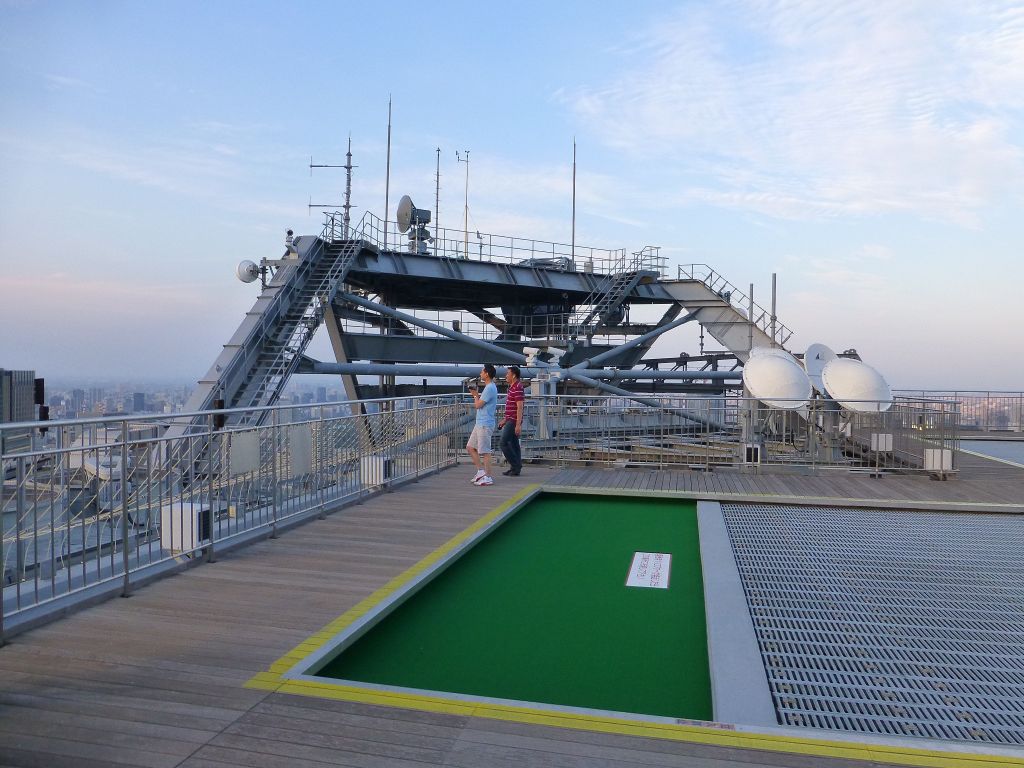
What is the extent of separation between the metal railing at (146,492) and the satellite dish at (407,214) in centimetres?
2097

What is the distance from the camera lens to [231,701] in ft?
13.3

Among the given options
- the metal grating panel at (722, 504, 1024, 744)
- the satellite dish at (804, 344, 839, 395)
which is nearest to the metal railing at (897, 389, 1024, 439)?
the satellite dish at (804, 344, 839, 395)

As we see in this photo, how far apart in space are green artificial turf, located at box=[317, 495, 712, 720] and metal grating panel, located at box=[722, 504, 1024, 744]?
1.81 ft

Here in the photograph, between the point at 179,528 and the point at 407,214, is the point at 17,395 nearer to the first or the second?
the point at 179,528

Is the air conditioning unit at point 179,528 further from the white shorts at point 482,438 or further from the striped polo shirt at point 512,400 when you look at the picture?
the striped polo shirt at point 512,400

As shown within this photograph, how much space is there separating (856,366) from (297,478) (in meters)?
10.8

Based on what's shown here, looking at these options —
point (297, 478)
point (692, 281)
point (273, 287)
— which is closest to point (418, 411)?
point (297, 478)

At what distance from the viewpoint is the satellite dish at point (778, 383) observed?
14.3 metres

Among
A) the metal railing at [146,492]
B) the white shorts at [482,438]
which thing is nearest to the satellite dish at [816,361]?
the white shorts at [482,438]

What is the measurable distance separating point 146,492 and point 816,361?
16392 millimetres

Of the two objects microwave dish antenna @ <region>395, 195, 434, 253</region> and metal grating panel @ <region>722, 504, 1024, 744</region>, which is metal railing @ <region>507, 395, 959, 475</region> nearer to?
metal grating panel @ <region>722, 504, 1024, 744</region>

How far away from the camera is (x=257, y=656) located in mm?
4699

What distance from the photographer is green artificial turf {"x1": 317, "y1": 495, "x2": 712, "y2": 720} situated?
→ 15.1 feet

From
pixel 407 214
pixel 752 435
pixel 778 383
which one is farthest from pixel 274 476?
pixel 407 214
